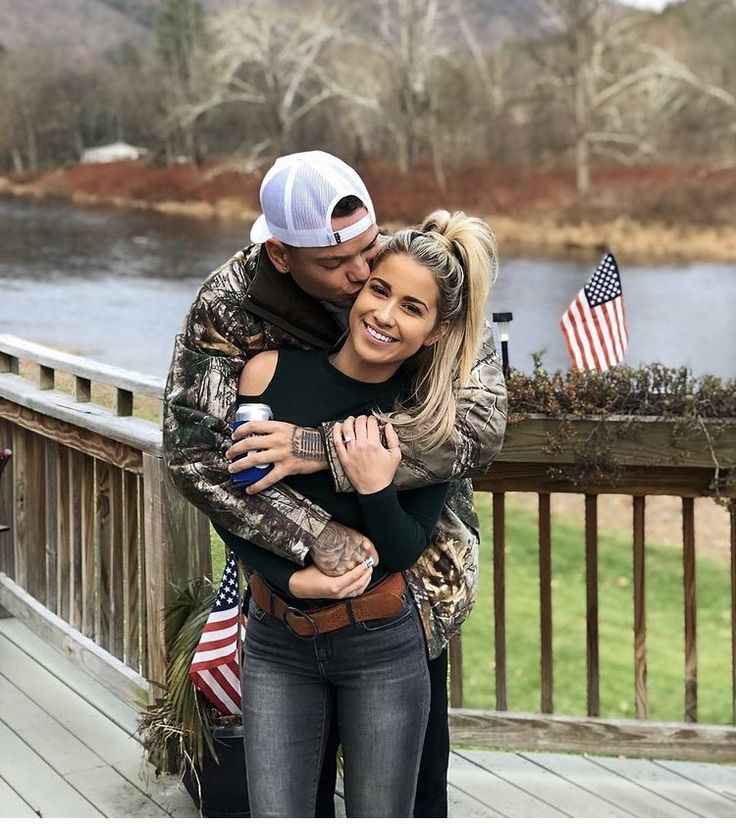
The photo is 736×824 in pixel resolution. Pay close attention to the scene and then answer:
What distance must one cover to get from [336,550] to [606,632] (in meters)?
6.45

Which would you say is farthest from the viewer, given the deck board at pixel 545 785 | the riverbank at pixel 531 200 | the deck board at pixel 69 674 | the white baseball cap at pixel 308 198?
the riverbank at pixel 531 200

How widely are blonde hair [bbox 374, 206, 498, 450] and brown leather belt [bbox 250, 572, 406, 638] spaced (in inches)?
7.7

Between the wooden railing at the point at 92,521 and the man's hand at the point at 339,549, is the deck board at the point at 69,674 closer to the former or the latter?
the wooden railing at the point at 92,521

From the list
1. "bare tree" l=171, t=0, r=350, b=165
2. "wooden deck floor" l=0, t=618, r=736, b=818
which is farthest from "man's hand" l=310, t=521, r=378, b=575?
"bare tree" l=171, t=0, r=350, b=165

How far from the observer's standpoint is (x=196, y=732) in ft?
7.78

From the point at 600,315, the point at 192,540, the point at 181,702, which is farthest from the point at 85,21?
the point at 181,702

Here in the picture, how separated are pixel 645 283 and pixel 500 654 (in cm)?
1355

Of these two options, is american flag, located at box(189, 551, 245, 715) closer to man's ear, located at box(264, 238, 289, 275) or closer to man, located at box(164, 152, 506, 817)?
man, located at box(164, 152, 506, 817)

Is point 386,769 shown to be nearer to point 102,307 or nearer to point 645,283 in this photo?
point 102,307

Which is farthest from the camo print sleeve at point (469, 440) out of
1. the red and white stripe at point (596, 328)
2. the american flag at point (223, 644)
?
the red and white stripe at point (596, 328)

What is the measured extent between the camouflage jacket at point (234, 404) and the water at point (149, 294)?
36.0 feet

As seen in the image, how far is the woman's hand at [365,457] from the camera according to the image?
5.17 ft

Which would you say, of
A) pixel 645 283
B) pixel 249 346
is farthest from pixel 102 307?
pixel 249 346

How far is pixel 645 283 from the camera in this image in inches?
626
